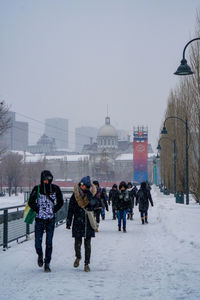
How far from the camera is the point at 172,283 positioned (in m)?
7.26

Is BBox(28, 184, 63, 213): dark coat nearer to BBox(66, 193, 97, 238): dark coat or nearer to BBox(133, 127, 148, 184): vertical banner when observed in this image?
BBox(66, 193, 97, 238): dark coat

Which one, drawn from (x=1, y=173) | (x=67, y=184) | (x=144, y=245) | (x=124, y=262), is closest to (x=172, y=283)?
(x=124, y=262)

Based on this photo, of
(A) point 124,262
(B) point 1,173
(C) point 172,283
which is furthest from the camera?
(B) point 1,173

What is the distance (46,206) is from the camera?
8367 mm

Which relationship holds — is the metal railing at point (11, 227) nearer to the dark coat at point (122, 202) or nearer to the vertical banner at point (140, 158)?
the dark coat at point (122, 202)

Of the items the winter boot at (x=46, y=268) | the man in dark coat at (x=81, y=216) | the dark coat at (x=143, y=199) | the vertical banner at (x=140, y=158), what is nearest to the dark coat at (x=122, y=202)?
the dark coat at (x=143, y=199)

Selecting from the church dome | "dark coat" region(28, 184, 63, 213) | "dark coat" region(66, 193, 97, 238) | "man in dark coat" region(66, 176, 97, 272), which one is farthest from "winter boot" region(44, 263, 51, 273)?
the church dome

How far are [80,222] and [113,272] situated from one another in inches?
→ 39.5

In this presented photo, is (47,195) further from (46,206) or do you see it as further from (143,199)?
(143,199)

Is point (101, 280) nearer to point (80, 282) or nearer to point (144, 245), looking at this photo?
point (80, 282)

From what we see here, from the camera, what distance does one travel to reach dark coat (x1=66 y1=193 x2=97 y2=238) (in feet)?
28.0

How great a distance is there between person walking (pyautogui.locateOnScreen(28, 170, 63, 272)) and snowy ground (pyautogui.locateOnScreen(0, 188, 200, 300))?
46cm

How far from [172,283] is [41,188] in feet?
8.78

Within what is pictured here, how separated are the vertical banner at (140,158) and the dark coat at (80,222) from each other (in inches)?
3201
